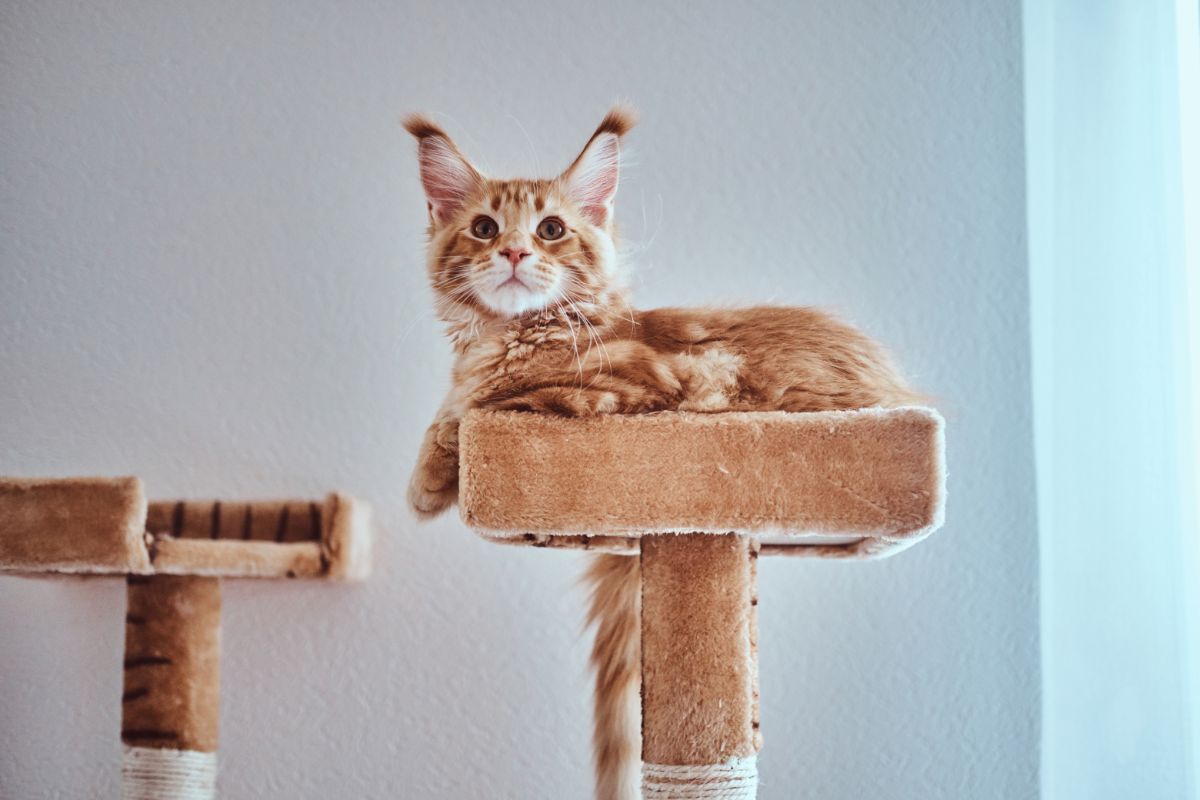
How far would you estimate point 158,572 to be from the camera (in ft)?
4.41

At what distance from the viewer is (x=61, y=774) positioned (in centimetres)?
158

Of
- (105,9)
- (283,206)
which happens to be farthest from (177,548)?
(105,9)

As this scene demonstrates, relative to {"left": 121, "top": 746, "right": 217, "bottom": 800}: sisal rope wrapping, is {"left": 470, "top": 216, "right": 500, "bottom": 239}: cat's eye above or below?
above

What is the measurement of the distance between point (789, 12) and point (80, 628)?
1592 mm

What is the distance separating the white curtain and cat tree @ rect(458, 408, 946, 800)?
49cm

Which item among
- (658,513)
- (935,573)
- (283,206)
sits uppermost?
(283,206)

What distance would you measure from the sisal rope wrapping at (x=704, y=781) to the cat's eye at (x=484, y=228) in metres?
0.61

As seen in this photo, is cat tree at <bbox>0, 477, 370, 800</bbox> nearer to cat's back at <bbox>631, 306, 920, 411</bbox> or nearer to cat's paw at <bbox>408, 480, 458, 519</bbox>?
cat's paw at <bbox>408, 480, 458, 519</bbox>

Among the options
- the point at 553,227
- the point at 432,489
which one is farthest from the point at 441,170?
the point at 432,489

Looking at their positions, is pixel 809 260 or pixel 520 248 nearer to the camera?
pixel 520 248

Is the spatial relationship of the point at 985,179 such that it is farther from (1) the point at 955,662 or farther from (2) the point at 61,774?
(2) the point at 61,774

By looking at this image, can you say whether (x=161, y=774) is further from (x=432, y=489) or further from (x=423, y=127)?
(x=423, y=127)

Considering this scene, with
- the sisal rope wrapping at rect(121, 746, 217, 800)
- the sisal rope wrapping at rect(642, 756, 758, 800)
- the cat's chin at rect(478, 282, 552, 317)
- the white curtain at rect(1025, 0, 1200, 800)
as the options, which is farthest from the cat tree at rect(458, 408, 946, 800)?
the sisal rope wrapping at rect(121, 746, 217, 800)

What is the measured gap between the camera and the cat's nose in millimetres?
1062
